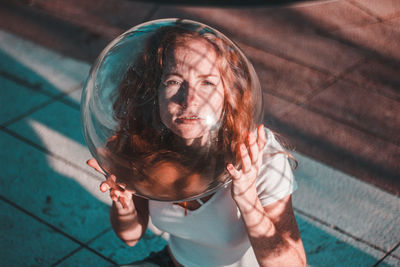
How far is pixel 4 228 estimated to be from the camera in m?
3.28

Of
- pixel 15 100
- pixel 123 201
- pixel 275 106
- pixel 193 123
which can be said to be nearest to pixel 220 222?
pixel 123 201

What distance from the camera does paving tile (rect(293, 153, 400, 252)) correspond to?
3102mm

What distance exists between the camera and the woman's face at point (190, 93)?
1.34 meters

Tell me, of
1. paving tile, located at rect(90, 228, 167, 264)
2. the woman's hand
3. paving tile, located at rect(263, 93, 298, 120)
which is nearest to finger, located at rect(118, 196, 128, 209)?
the woman's hand

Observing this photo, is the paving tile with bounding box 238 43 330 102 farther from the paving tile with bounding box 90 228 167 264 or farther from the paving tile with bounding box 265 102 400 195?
the paving tile with bounding box 90 228 167 264

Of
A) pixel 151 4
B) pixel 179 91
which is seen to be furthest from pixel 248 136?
pixel 151 4

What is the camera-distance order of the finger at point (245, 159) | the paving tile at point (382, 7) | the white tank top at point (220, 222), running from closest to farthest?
the finger at point (245, 159) < the white tank top at point (220, 222) < the paving tile at point (382, 7)

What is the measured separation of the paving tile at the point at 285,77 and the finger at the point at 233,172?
9.62 ft

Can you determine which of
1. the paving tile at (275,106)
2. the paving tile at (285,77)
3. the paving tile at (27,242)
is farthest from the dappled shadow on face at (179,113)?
the paving tile at (285,77)

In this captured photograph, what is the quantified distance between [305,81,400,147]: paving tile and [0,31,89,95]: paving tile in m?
2.27

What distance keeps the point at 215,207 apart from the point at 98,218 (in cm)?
166

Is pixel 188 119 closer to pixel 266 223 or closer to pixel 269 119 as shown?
pixel 266 223

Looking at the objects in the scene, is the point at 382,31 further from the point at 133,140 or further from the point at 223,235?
the point at 133,140

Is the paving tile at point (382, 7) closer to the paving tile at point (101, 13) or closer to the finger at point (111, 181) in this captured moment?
the paving tile at point (101, 13)
